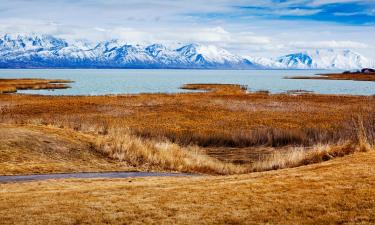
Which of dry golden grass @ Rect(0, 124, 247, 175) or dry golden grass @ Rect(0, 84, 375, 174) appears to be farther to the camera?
dry golden grass @ Rect(0, 84, 375, 174)

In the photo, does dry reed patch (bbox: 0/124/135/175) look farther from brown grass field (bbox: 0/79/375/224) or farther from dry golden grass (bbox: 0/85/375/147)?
dry golden grass (bbox: 0/85/375/147)

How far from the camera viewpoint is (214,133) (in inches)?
1602

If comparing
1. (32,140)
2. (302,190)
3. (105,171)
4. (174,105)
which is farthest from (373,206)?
(174,105)

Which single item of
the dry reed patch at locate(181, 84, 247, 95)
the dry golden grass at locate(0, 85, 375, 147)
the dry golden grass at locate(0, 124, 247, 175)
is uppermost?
the dry golden grass at locate(0, 124, 247, 175)

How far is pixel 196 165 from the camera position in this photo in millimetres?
28984

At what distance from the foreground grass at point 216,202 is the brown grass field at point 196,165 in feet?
0.09

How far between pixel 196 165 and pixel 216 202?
1524cm

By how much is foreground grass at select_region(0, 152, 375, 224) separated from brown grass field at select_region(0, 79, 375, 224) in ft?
0.09

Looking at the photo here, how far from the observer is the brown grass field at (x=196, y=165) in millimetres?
12773

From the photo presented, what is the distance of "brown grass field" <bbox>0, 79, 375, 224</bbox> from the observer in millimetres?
12773

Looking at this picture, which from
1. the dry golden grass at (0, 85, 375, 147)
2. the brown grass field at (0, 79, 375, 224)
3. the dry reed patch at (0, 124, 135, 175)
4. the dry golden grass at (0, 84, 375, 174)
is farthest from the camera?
the dry golden grass at (0, 85, 375, 147)

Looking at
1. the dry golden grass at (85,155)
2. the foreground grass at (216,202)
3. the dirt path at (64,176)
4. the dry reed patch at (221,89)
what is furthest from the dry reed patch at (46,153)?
the dry reed patch at (221,89)

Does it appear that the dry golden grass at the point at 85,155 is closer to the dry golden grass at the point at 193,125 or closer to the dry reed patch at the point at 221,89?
the dry golden grass at the point at 193,125

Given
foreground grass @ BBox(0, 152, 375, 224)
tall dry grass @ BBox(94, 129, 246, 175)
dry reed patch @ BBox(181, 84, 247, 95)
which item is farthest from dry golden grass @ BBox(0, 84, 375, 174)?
dry reed patch @ BBox(181, 84, 247, 95)
